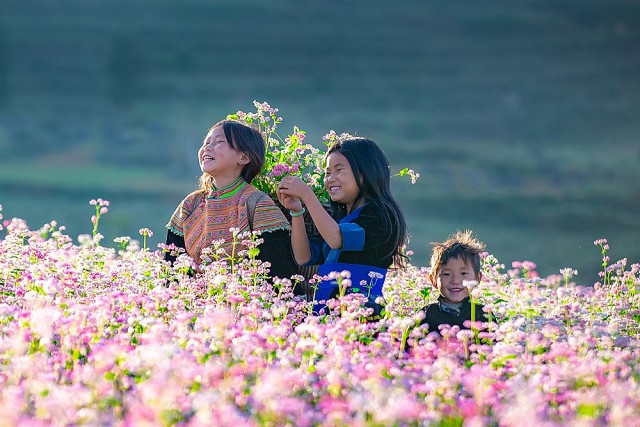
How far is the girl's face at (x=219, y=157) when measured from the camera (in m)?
5.92

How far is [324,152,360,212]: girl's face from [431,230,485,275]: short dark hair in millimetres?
641

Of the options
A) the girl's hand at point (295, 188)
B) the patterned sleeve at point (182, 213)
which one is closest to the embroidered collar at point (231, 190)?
the patterned sleeve at point (182, 213)

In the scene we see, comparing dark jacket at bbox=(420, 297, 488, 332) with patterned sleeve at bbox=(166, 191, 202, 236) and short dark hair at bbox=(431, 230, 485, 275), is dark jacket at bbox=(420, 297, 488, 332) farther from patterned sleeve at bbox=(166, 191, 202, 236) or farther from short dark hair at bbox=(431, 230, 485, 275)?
patterned sleeve at bbox=(166, 191, 202, 236)

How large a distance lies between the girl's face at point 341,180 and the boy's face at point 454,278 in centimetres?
77

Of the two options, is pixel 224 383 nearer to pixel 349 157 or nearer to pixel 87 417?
pixel 87 417

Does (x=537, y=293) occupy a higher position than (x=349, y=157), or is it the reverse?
(x=349, y=157)

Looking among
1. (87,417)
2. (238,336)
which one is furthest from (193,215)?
(87,417)

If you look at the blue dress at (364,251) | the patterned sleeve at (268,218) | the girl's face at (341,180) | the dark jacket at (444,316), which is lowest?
the dark jacket at (444,316)

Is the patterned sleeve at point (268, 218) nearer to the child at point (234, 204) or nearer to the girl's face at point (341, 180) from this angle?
the child at point (234, 204)

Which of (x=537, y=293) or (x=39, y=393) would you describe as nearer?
(x=39, y=393)

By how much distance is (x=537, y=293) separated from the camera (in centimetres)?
620

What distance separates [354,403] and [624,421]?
81 centimetres

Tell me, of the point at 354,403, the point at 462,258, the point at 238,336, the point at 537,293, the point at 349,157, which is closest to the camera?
the point at 354,403

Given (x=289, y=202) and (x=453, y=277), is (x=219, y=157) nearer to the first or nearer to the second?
(x=289, y=202)
